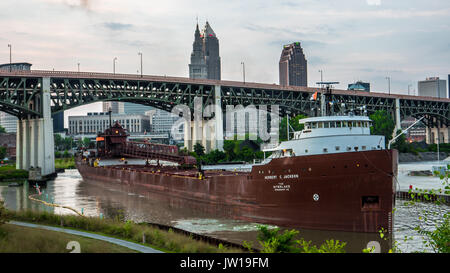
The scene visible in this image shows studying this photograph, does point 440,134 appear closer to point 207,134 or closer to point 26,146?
point 207,134

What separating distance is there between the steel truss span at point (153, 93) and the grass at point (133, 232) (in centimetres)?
3670

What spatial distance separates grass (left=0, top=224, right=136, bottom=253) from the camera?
1797 cm

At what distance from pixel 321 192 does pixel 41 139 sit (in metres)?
58.6

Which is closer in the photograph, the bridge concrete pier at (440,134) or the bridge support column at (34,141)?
the bridge support column at (34,141)

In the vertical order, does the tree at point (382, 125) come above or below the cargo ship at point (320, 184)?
above

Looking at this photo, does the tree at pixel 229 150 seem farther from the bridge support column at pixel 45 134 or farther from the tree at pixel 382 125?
the bridge support column at pixel 45 134

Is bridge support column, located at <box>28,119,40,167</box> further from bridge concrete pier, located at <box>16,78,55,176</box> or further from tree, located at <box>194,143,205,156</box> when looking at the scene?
tree, located at <box>194,143,205,156</box>

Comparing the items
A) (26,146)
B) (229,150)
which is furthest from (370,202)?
(229,150)

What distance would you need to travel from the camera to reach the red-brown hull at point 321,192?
26406 millimetres

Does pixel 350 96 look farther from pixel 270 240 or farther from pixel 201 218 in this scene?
pixel 270 240

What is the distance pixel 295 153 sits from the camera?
31.8m

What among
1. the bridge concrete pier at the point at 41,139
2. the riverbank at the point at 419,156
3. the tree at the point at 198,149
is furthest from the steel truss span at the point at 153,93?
the riverbank at the point at 419,156

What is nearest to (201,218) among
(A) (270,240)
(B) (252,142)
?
(A) (270,240)

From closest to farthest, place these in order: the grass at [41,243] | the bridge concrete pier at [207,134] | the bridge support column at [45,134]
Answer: the grass at [41,243], the bridge support column at [45,134], the bridge concrete pier at [207,134]
